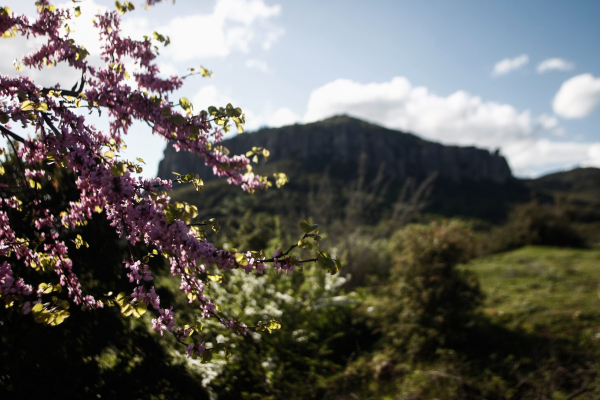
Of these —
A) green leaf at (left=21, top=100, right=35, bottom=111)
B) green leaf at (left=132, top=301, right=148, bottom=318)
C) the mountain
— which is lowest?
green leaf at (left=132, top=301, right=148, bottom=318)

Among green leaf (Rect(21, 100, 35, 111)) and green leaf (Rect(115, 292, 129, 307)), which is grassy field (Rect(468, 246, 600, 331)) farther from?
green leaf (Rect(21, 100, 35, 111))

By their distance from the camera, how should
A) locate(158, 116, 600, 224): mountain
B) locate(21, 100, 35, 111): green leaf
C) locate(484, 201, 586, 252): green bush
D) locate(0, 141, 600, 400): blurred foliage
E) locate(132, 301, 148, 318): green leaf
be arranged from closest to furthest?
locate(132, 301, 148, 318): green leaf, locate(21, 100, 35, 111): green leaf, locate(0, 141, 600, 400): blurred foliage, locate(484, 201, 586, 252): green bush, locate(158, 116, 600, 224): mountain

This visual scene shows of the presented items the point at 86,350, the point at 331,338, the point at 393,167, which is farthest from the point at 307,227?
the point at 393,167

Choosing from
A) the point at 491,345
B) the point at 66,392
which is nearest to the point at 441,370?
the point at 491,345

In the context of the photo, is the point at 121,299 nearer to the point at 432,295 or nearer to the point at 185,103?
the point at 185,103

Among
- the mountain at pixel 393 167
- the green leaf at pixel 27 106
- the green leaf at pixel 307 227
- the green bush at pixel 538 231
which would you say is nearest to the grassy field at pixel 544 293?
the green bush at pixel 538 231

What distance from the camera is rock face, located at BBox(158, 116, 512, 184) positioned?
77.6 m

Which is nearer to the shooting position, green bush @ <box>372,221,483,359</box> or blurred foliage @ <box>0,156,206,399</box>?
blurred foliage @ <box>0,156,206,399</box>

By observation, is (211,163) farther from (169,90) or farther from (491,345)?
(491,345)

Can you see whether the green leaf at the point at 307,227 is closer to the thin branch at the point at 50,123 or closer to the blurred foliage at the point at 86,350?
the thin branch at the point at 50,123

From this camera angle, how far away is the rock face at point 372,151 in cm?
7762

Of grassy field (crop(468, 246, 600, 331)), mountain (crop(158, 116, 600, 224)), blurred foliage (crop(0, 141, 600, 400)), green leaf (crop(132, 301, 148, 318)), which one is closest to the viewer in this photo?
green leaf (crop(132, 301, 148, 318))

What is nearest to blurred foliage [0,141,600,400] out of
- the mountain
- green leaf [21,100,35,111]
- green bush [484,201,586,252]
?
green leaf [21,100,35,111]

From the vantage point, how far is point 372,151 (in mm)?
86875
